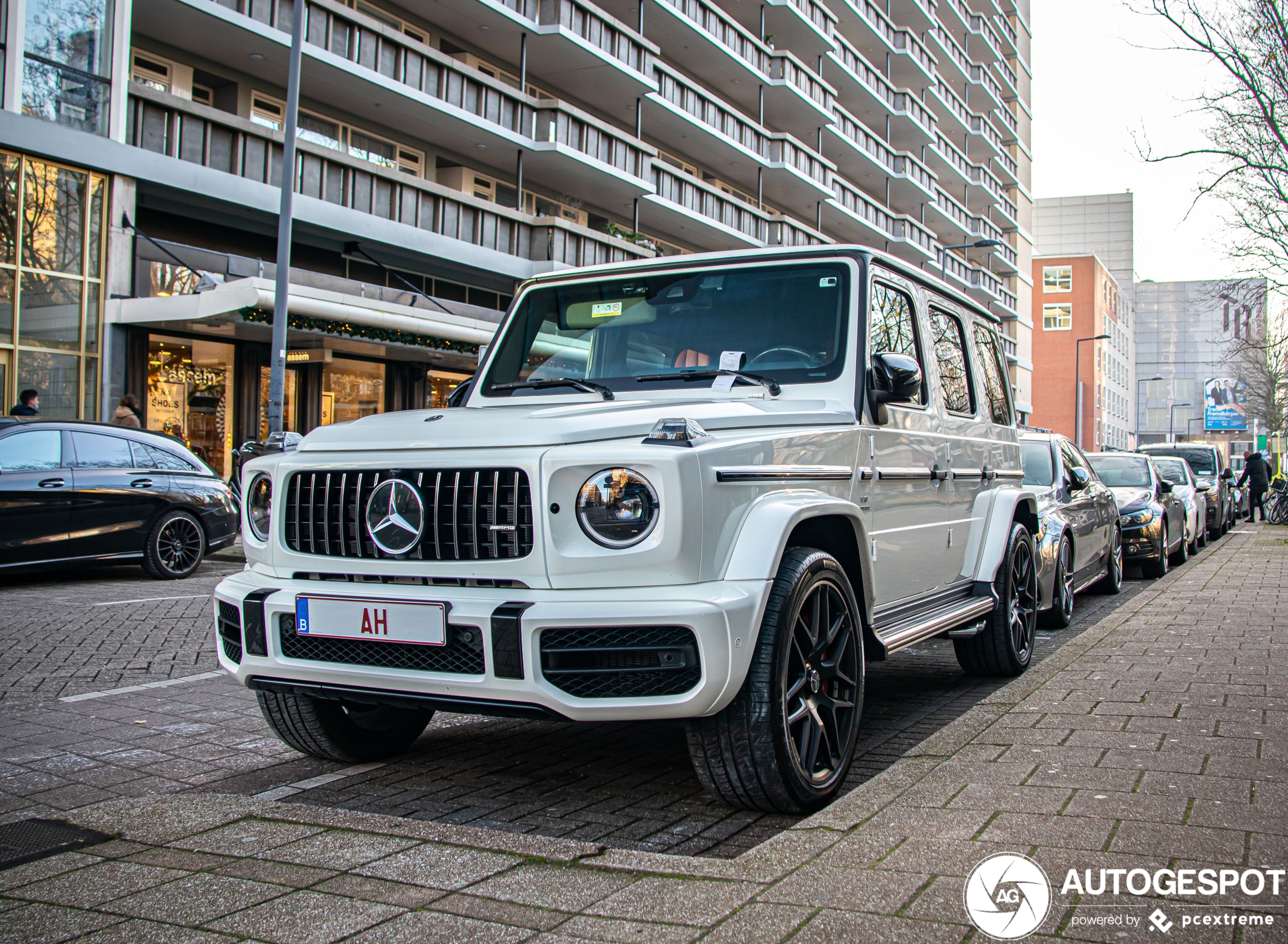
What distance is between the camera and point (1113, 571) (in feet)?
37.0

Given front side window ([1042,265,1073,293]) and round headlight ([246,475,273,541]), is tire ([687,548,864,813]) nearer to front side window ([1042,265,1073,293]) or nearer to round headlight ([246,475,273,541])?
round headlight ([246,475,273,541])

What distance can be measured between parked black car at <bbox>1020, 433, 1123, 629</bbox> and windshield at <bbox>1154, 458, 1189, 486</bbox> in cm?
672

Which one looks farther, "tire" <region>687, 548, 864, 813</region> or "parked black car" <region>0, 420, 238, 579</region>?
"parked black car" <region>0, 420, 238, 579</region>

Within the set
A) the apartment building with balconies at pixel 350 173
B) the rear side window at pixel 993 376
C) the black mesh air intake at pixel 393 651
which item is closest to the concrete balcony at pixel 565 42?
the apartment building with balconies at pixel 350 173

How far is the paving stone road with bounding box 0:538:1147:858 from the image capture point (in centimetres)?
389

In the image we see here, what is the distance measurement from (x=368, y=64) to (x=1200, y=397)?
119 meters

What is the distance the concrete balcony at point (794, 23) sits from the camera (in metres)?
40.0

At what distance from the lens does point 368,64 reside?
22.5 m

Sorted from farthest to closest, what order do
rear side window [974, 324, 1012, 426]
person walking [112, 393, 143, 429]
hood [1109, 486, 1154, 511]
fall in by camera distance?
person walking [112, 393, 143, 429] < hood [1109, 486, 1154, 511] < rear side window [974, 324, 1012, 426]

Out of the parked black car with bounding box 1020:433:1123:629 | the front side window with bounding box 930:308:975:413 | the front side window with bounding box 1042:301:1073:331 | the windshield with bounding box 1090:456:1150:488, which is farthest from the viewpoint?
the front side window with bounding box 1042:301:1073:331

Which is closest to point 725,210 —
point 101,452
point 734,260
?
point 101,452

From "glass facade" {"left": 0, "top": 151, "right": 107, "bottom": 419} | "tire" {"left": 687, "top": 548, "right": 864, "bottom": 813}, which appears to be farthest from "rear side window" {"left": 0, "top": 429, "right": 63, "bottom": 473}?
"tire" {"left": 687, "top": 548, "right": 864, "bottom": 813}

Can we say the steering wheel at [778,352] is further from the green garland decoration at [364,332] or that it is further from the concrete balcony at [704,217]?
the concrete balcony at [704,217]

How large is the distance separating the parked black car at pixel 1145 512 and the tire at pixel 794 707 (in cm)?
Answer: 984
